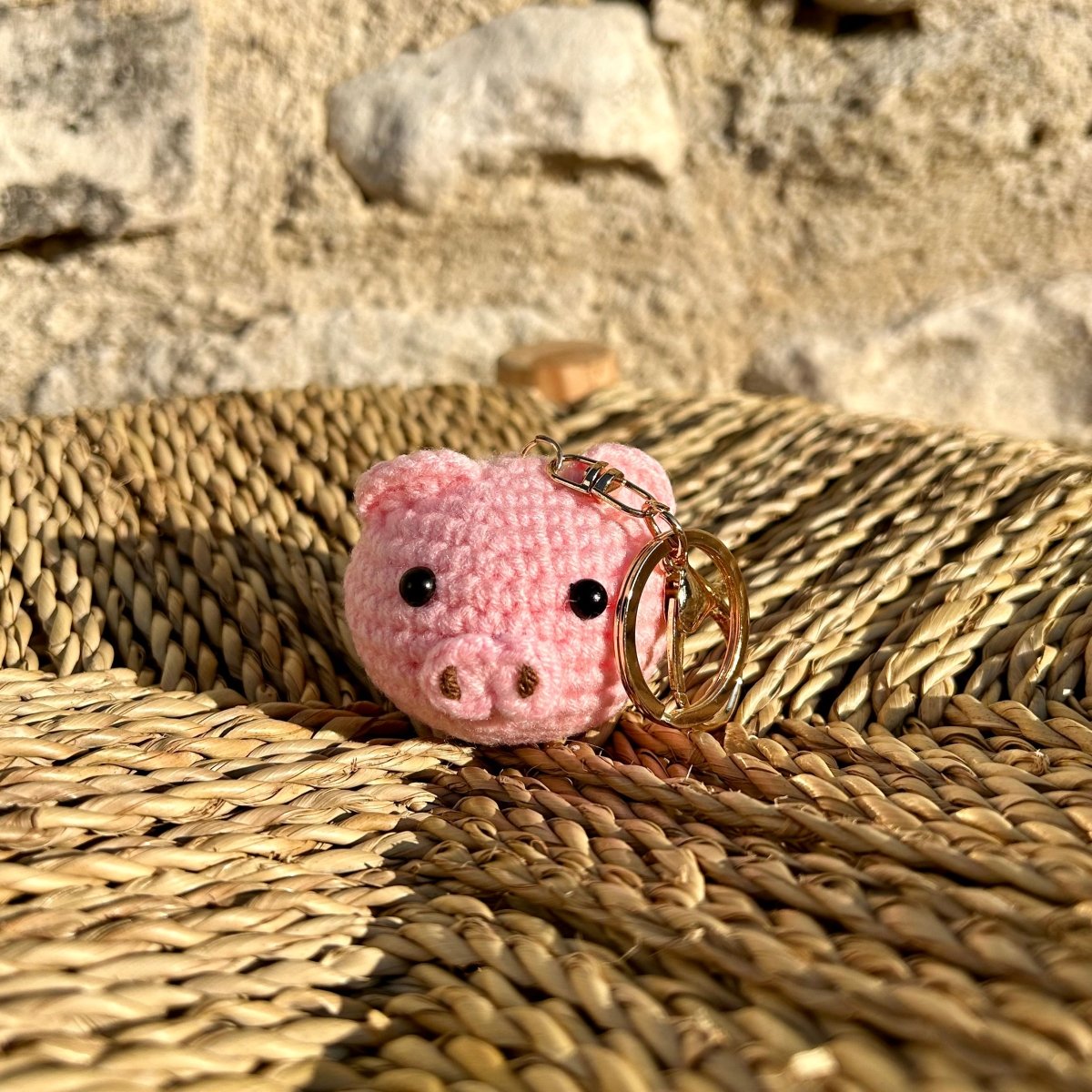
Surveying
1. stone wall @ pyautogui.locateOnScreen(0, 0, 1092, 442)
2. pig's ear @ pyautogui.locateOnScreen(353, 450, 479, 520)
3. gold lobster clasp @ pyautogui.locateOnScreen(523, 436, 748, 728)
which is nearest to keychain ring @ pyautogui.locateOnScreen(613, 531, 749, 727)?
gold lobster clasp @ pyautogui.locateOnScreen(523, 436, 748, 728)

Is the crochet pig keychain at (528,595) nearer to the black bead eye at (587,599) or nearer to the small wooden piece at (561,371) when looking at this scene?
the black bead eye at (587,599)

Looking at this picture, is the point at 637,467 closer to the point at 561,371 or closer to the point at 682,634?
the point at 682,634

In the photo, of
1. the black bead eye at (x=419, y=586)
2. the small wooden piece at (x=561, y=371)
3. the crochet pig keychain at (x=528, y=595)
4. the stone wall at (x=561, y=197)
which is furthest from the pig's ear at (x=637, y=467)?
the stone wall at (x=561, y=197)

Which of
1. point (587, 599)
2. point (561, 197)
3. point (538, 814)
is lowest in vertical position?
point (538, 814)

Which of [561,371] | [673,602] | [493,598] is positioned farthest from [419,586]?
[561,371]

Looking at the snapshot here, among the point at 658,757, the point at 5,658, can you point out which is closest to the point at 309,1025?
the point at 658,757

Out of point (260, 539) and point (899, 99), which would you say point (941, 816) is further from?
point (899, 99)

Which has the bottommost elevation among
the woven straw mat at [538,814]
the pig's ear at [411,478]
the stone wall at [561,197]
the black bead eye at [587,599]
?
the woven straw mat at [538,814]
